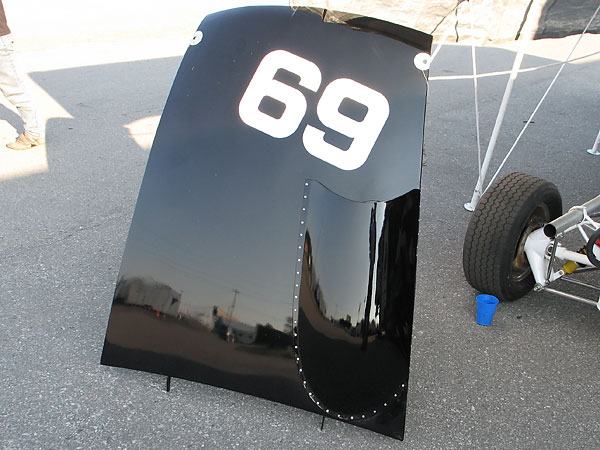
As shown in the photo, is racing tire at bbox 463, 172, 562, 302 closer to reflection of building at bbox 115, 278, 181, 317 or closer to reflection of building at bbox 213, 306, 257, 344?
reflection of building at bbox 213, 306, 257, 344

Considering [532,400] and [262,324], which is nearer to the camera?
[262,324]

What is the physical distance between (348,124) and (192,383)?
3.80 ft

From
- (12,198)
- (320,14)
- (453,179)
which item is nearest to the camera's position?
(320,14)

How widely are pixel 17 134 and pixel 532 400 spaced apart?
14.9 ft

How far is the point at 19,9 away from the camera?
35.0ft

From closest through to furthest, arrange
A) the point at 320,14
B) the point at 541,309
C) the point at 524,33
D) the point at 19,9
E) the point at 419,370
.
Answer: the point at 320,14 < the point at 419,370 < the point at 541,309 < the point at 524,33 < the point at 19,9

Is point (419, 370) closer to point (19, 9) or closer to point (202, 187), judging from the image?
point (202, 187)

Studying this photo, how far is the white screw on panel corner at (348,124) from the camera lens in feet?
7.02

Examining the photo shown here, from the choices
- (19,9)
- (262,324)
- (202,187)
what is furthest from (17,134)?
(19,9)

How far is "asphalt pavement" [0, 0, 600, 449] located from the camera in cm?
209

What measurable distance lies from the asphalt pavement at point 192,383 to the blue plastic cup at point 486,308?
42 millimetres

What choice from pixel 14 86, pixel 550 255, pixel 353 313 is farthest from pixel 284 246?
pixel 14 86

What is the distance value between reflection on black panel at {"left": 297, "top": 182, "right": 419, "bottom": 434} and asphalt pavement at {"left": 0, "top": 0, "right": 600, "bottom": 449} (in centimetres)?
15

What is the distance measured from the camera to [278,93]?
2.20 metres
